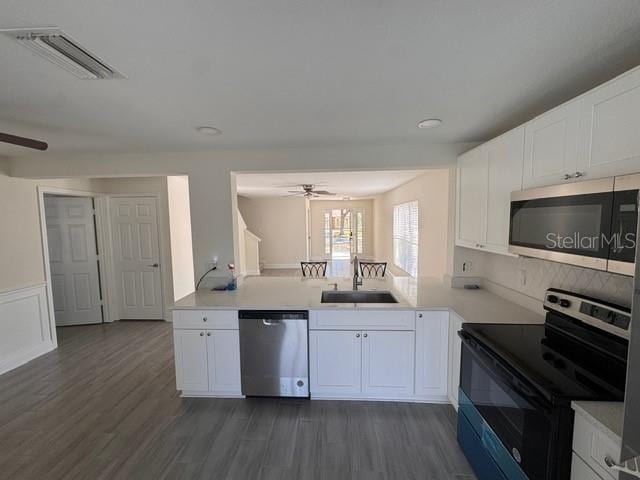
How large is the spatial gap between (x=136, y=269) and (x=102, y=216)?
96 centimetres

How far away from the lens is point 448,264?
312 centimetres

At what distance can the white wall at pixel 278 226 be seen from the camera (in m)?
9.51

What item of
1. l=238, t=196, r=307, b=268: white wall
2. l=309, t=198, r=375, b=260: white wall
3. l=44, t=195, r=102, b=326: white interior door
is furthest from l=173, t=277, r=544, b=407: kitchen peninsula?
l=309, t=198, r=375, b=260: white wall

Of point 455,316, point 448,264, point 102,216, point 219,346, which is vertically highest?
point 102,216

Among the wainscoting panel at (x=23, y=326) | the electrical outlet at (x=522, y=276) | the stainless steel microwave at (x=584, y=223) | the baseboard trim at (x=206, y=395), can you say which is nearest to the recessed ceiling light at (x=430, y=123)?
the stainless steel microwave at (x=584, y=223)

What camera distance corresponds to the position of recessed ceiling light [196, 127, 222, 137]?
234 cm

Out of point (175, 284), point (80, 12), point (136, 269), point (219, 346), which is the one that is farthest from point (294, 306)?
point (136, 269)

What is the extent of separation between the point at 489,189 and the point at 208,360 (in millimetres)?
2789

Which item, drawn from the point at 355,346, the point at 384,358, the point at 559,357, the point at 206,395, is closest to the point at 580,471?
the point at 559,357

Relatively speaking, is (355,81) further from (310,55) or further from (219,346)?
(219,346)

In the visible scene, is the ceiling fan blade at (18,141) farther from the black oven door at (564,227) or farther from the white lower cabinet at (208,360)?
the black oven door at (564,227)

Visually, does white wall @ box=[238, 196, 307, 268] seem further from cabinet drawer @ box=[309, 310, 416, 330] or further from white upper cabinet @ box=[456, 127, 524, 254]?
cabinet drawer @ box=[309, 310, 416, 330]

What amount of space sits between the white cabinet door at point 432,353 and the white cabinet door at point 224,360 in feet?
5.17

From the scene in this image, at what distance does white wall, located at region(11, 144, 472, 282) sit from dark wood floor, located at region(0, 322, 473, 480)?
137 centimetres
